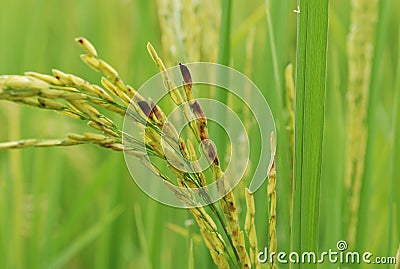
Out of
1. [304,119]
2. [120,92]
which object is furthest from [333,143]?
[120,92]

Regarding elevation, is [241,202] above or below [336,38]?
below

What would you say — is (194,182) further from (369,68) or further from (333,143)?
(333,143)

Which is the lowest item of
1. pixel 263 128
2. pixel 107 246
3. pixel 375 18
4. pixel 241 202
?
pixel 107 246

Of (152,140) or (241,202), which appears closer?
(152,140)

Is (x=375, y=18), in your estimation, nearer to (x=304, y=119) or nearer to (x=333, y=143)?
(x=333, y=143)

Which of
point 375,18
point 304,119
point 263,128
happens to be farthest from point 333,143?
point 304,119

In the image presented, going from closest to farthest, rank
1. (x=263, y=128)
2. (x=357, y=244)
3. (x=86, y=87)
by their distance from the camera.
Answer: (x=86, y=87)
(x=263, y=128)
(x=357, y=244)

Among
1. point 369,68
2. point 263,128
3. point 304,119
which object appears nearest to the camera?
Answer: point 304,119
